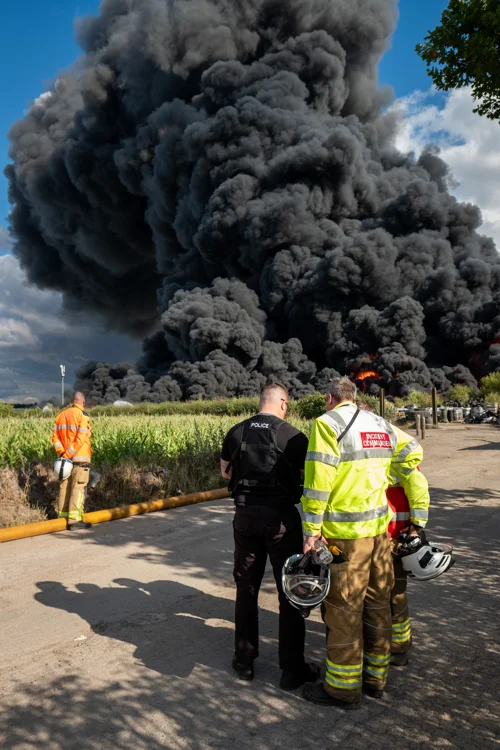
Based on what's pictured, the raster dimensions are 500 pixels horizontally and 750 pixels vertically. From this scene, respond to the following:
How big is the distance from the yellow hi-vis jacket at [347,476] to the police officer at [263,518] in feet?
0.98

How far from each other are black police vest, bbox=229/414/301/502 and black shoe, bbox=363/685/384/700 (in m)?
1.16

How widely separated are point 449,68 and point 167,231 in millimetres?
55020

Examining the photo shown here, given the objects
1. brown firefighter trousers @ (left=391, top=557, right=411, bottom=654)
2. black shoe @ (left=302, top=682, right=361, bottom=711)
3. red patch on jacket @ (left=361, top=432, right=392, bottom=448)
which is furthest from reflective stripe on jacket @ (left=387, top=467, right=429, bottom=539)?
black shoe @ (left=302, top=682, right=361, bottom=711)

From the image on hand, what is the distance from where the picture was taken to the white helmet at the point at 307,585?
339cm

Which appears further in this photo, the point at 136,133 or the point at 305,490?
the point at 136,133

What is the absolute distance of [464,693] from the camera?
137 inches

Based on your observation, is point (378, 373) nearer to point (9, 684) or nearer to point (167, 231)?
point (167, 231)

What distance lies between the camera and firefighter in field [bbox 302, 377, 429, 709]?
11.3 ft

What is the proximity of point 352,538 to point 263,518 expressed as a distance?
568 millimetres

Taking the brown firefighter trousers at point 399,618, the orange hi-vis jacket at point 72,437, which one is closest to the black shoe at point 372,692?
the brown firefighter trousers at point 399,618

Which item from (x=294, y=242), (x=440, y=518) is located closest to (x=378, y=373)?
(x=294, y=242)

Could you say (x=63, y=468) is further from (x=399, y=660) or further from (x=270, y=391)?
(x=399, y=660)

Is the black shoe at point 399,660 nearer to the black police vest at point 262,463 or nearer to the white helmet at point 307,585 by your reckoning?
the white helmet at point 307,585

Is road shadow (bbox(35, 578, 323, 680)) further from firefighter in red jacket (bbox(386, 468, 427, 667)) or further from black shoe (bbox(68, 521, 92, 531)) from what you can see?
black shoe (bbox(68, 521, 92, 531))
